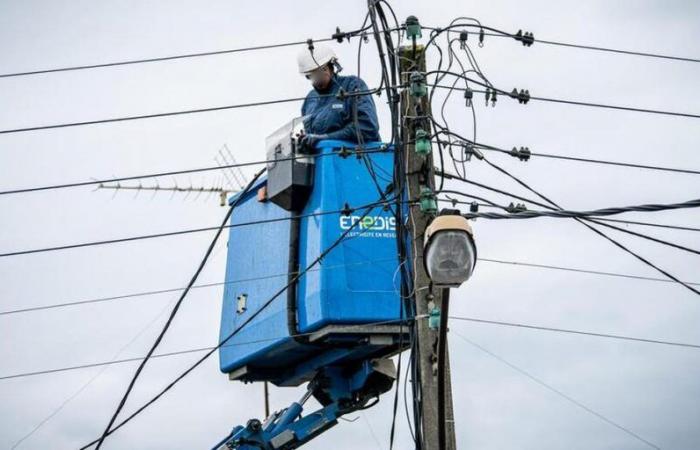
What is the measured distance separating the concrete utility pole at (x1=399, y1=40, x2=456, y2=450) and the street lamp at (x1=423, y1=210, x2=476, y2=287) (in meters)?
1.34

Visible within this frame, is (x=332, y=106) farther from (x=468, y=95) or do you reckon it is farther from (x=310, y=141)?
(x=468, y=95)

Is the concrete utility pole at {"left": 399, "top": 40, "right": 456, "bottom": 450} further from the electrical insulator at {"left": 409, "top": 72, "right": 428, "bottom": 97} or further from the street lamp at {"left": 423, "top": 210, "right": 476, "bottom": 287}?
the street lamp at {"left": 423, "top": 210, "right": 476, "bottom": 287}

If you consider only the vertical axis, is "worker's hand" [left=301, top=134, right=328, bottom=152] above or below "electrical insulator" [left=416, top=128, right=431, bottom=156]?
above

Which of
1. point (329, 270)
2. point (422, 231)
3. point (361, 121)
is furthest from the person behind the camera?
point (361, 121)

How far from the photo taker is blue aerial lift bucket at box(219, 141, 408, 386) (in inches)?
422

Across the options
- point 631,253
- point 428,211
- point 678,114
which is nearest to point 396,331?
point 428,211

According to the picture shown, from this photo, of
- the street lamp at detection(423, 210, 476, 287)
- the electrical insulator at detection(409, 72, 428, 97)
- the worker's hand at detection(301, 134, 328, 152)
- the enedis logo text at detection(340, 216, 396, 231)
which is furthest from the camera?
the worker's hand at detection(301, 134, 328, 152)

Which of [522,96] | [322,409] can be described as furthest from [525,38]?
[322,409]

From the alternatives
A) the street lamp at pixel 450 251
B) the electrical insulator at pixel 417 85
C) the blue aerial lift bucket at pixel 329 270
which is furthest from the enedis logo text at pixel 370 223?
the street lamp at pixel 450 251

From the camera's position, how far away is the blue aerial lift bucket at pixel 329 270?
10711mm

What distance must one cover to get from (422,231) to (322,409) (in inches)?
116

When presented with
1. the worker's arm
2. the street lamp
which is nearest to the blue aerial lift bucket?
the worker's arm

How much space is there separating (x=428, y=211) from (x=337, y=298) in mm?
1190

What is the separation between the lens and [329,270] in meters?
10.7
